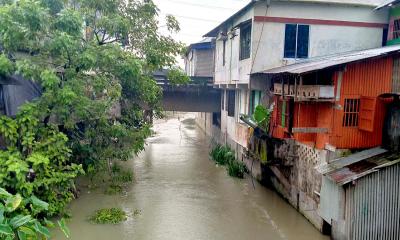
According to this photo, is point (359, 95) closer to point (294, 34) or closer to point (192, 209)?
point (294, 34)

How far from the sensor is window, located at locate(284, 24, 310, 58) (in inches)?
624

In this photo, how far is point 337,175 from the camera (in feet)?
32.6

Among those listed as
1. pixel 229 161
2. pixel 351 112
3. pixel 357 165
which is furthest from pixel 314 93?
pixel 229 161

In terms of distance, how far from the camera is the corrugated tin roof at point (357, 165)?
948 centimetres

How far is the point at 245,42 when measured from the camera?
1739 centimetres

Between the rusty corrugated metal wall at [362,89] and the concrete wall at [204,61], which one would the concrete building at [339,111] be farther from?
the concrete wall at [204,61]

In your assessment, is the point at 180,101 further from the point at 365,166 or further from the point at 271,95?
the point at 365,166

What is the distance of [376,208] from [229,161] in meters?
10.8

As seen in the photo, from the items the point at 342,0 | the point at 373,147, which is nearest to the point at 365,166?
the point at 373,147

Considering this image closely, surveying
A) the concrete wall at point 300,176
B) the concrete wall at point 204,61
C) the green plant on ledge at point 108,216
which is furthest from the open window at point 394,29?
the concrete wall at point 204,61

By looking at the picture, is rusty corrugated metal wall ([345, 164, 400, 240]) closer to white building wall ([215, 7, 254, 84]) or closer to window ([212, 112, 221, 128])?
white building wall ([215, 7, 254, 84])

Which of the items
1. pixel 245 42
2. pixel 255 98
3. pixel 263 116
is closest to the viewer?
pixel 263 116

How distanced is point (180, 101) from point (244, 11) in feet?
28.7

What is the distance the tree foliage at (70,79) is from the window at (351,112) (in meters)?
6.68
